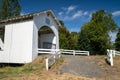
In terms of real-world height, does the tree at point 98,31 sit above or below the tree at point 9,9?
below

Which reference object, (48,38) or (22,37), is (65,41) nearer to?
(48,38)

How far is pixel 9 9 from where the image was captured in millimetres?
46094

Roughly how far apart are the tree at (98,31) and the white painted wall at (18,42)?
26.8 m

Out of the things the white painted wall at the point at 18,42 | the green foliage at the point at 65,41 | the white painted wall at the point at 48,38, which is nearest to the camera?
the white painted wall at the point at 18,42

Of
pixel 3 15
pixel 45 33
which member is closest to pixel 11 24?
pixel 45 33

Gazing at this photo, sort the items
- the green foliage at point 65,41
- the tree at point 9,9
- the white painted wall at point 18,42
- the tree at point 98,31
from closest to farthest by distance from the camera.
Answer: the white painted wall at point 18,42 < the tree at point 98,31 < the tree at point 9,9 < the green foliage at point 65,41

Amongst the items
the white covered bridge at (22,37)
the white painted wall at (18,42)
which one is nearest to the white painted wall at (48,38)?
the white covered bridge at (22,37)

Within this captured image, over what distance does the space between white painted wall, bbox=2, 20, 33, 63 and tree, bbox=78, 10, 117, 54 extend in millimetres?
26833

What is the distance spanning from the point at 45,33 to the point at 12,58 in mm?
8206

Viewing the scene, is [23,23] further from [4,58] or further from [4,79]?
[4,79]

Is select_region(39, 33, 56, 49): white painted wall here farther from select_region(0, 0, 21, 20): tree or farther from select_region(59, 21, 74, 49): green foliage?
select_region(0, 0, 21, 20): tree

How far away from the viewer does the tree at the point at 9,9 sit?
45.1 m

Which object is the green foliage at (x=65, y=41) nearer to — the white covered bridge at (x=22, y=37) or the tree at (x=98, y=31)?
the tree at (x=98, y=31)

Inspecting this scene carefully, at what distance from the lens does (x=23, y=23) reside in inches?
830
